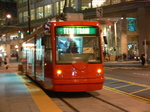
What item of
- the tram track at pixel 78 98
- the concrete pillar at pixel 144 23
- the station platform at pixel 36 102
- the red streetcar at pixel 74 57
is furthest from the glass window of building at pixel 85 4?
the station platform at pixel 36 102

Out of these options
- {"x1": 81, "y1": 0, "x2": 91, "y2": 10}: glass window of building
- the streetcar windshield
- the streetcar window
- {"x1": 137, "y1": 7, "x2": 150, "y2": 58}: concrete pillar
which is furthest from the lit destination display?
{"x1": 81, "y1": 0, "x2": 91, "y2": 10}: glass window of building

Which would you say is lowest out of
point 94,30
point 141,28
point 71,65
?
point 71,65

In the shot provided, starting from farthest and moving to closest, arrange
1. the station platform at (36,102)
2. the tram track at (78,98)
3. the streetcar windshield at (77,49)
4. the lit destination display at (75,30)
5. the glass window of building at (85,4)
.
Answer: the glass window of building at (85,4), the lit destination display at (75,30), the streetcar windshield at (77,49), the tram track at (78,98), the station platform at (36,102)

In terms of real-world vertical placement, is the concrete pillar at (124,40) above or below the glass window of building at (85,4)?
below

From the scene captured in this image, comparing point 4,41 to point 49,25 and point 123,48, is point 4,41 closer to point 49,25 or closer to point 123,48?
point 123,48

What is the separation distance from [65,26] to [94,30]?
1195mm

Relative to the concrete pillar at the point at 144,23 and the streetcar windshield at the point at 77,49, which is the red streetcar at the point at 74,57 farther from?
the concrete pillar at the point at 144,23

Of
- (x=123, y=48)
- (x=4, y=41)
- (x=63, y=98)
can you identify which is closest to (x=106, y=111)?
(x=63, y=98)

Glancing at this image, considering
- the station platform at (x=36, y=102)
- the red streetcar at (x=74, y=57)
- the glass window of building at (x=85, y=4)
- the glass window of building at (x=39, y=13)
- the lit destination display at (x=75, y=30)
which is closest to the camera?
the station platform at (x=36, y=102)

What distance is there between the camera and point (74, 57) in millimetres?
8992

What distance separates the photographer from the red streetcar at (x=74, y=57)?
8.82 meters

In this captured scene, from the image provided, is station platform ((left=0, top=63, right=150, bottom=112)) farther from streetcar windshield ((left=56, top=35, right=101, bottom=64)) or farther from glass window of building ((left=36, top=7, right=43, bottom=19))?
glass window of building ((left=36, top=7, right=43, bottom=19))

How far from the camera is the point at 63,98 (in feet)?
31.3

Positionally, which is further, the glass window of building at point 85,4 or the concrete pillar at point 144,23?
the glass window of building at point 85,4
